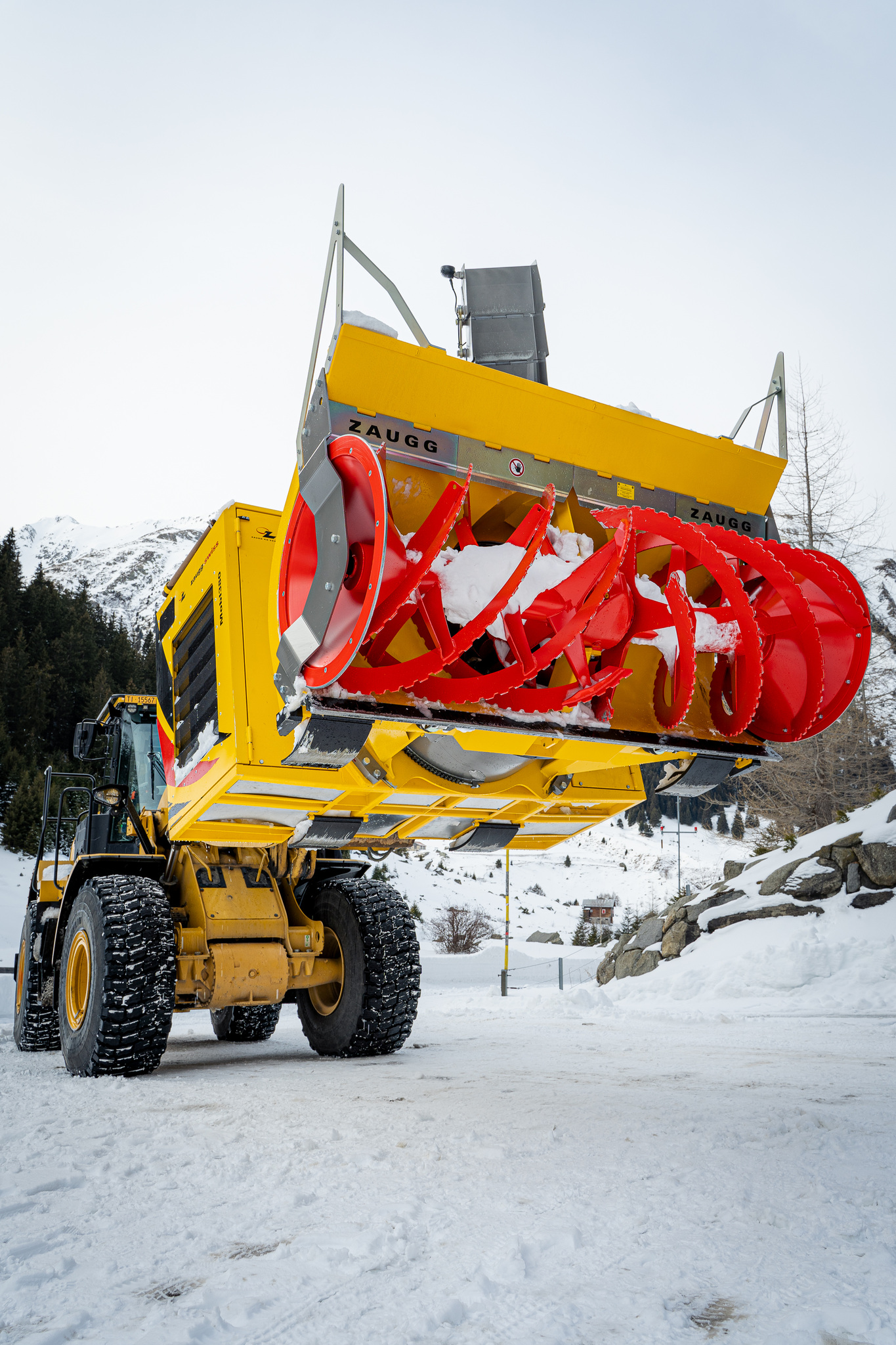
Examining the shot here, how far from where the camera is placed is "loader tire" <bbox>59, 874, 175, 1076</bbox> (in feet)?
16.1

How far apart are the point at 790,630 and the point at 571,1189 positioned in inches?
86.0

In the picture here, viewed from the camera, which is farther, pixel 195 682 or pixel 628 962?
pixel 628 962

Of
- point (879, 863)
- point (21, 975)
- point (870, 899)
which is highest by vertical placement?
point (879, 863)

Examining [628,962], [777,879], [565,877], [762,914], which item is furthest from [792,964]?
[565,877]

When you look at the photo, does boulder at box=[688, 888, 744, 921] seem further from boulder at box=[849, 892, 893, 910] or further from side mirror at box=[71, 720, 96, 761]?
side mirror at box=[71, 720, 96, 761]

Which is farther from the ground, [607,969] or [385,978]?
[385,978]

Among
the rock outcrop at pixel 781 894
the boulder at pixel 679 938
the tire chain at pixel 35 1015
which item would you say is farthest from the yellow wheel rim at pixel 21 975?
the boulder at pixel 679 938

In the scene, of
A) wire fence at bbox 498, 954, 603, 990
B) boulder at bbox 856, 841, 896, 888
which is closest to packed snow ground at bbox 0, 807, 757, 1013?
wire fence at bbox 498, 954, 603, 990

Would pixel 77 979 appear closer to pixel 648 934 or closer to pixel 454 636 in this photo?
pixel 454 636

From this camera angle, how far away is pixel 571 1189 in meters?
2.67

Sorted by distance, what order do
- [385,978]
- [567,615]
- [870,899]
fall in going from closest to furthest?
[567,615]
[385,978]
[870,899]

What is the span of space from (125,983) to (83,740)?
6.29 feet

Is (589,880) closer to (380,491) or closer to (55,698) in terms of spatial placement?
(55,698)

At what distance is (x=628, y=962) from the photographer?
11953 mm
